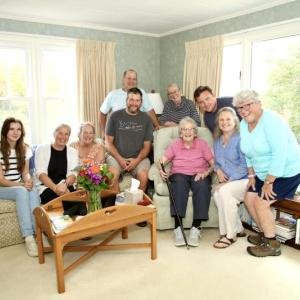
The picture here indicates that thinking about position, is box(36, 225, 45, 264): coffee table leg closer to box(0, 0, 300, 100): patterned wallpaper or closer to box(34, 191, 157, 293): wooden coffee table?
box(34, 191, 157, 293): wooden coffee table

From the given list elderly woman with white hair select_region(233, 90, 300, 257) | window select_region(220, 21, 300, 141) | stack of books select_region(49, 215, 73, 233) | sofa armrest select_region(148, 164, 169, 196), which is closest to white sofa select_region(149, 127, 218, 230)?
sofa armrest select_region(148, 164, 169, 196)

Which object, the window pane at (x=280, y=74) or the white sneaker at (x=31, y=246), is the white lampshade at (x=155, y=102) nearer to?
the window pane at (x=280, y=74)

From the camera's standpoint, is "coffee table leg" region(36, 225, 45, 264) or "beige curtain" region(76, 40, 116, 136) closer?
"coffee table leg" region(36, 225, 45, 264)

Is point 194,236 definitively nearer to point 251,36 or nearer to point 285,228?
point 285,228

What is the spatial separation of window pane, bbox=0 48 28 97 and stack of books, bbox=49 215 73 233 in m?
2.53

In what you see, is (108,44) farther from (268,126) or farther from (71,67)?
(268,126)

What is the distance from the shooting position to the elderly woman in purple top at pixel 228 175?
2.77m

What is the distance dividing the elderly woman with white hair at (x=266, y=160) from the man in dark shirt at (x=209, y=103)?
69 cm

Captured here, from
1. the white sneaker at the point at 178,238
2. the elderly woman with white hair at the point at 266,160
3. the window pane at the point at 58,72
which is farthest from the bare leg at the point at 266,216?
the window pane at the point at 58,72

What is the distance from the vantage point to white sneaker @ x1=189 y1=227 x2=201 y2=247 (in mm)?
2732

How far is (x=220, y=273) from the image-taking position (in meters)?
2.32

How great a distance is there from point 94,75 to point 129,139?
1.56m

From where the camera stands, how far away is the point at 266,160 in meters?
2.56

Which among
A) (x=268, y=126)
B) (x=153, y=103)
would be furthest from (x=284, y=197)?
(x=153, y=103)
